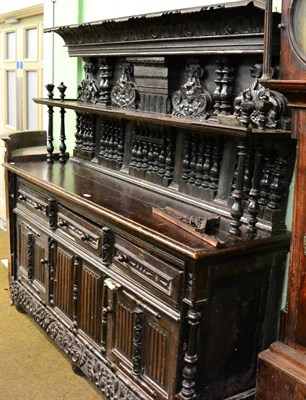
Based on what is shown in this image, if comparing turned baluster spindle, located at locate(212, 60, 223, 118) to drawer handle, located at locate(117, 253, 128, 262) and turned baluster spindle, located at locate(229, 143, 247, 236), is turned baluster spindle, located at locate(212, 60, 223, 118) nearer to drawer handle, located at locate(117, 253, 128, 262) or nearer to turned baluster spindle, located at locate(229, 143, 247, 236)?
turned baluster spindle, located at locate(229, 143, 247, 236)

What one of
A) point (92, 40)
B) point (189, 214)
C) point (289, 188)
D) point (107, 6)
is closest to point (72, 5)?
point (107, 6)

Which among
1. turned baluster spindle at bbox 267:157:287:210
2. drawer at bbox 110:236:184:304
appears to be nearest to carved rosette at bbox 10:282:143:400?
drawer at bbox 110:236:184:304

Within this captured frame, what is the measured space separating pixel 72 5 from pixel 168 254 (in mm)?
2375

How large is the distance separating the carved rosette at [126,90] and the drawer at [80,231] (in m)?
0.69

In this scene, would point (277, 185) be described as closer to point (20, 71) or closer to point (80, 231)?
point (80, 231)

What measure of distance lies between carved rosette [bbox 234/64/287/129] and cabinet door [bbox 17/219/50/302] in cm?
144

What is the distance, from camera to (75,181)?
9.56ft

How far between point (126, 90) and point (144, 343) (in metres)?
1.42

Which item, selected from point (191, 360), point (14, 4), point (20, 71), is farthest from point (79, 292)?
point (14, 4)

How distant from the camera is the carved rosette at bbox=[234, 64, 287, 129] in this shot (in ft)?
6.10

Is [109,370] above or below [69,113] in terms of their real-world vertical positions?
below

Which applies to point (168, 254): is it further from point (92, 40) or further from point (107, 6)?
point (107, 6)

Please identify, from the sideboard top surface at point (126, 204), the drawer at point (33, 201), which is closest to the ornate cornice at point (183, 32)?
the sideboard top surface at point (126, 204)

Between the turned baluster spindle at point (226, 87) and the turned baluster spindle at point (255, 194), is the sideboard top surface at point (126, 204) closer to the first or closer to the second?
the turned baluster spindle at point (255, 194)
